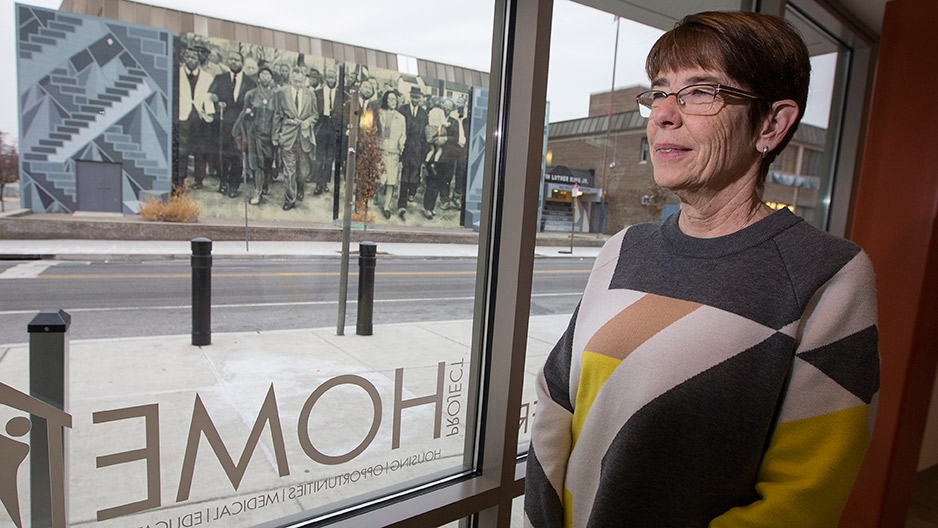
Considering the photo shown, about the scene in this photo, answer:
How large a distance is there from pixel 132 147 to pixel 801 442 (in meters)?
1.52

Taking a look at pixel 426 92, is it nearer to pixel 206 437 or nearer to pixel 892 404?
pixel 206 437

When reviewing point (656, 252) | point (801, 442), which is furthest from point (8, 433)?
point (801, 442)

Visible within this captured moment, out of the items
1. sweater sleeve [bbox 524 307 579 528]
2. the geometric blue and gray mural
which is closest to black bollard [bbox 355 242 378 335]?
the geometric blue and gray mural

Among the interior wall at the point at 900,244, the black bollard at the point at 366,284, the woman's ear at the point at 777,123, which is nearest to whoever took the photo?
the woman's ear at the point at 777,123

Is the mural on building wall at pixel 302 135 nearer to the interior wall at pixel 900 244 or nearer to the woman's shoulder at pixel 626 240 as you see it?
the woman's shoulder at pixel 626 240

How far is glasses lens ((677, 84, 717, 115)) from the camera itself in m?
0.94

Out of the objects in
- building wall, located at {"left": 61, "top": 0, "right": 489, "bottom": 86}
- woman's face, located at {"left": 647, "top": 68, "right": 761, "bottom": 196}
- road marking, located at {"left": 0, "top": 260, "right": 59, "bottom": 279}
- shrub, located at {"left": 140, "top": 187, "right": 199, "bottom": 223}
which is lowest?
road marking, located at {"left": 0, "top": 260, "right": 59, "bottom": 279}

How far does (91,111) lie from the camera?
1268 millimetres

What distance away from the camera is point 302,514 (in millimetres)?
1592

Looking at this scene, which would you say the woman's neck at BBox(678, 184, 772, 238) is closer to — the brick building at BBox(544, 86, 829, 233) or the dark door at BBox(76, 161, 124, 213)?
the brick building at BBox(544, 86, 829, 233)

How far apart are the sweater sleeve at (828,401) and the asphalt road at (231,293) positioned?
1.22 metres

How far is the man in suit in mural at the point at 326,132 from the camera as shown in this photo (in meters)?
1.62

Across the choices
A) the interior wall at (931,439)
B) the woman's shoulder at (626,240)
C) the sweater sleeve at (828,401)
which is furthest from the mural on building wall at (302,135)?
the interior wall at (931,439)

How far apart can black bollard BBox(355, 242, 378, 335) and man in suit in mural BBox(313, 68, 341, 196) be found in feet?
0.83
